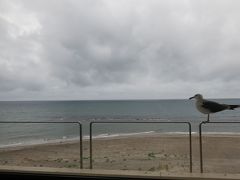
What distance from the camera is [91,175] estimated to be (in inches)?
112

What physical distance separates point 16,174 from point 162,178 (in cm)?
105

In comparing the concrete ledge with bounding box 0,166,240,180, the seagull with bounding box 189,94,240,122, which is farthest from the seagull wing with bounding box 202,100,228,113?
the concrete ledge with bounding box 0,166,240,180

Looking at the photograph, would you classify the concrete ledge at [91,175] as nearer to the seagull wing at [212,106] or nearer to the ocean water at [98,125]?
the seagull wing at [212,106]

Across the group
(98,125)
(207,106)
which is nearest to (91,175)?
(207,106)

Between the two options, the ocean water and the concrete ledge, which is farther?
the ocean water

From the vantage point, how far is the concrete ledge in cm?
275

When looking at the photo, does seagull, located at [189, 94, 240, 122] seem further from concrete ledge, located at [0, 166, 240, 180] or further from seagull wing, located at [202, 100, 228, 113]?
concrete ledge, located at [0, 166, 240, 180]

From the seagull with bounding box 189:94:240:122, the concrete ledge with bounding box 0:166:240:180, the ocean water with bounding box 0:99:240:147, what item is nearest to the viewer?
the concrete ledge with bounding box 0:166:240:180

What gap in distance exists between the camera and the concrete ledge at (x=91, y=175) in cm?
275

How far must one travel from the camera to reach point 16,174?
115 inches

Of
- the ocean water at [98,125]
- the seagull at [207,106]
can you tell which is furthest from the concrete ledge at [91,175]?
the ocean water at [98,125]

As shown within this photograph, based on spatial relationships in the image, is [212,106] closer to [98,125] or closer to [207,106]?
[207,106]

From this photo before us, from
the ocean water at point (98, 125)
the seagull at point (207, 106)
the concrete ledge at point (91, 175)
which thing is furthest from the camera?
the ocean water at point (98, 125)

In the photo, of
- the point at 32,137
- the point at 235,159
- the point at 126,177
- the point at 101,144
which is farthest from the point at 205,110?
the point at 32,137
